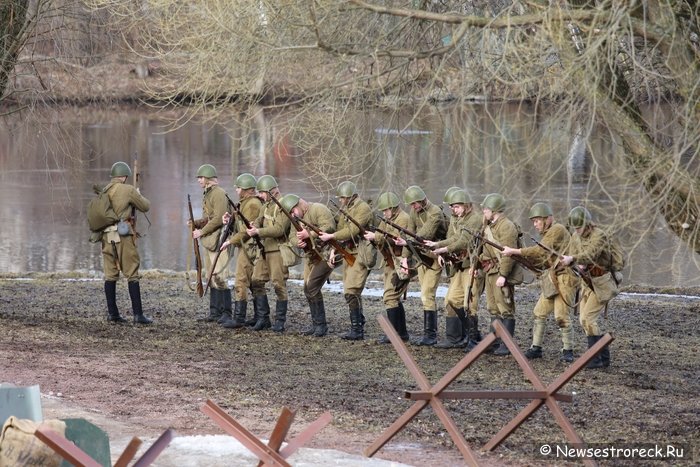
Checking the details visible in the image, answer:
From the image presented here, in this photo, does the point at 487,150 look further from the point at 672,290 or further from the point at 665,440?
the point at 672,290

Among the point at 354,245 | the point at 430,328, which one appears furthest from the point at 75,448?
the point at 354,245

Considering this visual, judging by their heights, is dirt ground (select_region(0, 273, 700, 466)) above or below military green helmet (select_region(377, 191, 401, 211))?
below

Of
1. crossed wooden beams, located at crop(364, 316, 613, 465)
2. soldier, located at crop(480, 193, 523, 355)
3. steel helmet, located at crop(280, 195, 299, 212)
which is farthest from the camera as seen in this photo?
steel helmet, located at crop(280, 195, 299, 212)

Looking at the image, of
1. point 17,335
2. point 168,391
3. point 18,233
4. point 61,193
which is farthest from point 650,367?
point 61,193

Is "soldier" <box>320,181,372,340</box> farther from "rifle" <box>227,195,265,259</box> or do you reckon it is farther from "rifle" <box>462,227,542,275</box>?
"rifle" <box>462,227,542,275</box>

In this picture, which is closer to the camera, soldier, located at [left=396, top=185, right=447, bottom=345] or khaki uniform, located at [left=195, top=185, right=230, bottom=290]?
soldier, located at [left=396, top=185, right=447, bottom=345]

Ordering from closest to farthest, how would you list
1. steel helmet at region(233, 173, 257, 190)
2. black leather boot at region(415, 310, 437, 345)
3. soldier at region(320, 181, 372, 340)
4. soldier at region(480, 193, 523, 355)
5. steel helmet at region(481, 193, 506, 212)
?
steel helmet at region(481, 193, 506, 212)
soldier at region(480, 193, 523, 355)
black leather boot at region(415, 310, 437, 345)
soldier at region(320, 181, 372, 340)
steel helmet at region(233, 173, 257, 190)

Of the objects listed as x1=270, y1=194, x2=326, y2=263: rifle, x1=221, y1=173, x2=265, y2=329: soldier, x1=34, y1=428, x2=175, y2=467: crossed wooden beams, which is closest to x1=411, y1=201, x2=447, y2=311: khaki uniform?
x1=270, y1=194, x2=326, y2=263: rifle

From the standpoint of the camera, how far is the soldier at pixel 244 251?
1550 cm

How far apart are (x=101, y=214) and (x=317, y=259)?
113 inches

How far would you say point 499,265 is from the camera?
13672mm

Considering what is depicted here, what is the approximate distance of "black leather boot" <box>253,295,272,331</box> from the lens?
50.7 ft

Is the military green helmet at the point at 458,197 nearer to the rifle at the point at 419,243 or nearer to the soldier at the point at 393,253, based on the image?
the rifle at the point at 419,243

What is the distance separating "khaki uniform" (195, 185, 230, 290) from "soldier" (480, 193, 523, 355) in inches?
150
